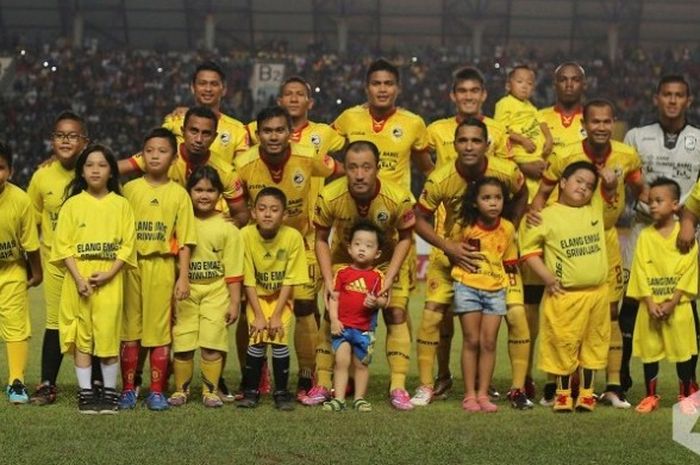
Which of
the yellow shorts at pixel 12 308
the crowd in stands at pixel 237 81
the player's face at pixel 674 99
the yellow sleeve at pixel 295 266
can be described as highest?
the crowd in stands at pixel 237 81

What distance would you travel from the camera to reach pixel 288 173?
781 cm

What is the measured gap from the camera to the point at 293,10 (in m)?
40.2

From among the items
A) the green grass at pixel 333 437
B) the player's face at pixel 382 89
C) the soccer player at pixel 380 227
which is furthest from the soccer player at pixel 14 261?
the player's face at pixel 382 89

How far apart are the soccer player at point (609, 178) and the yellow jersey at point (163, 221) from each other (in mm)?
2554

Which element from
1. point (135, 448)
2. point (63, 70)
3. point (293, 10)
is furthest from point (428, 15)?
point (135, 448)

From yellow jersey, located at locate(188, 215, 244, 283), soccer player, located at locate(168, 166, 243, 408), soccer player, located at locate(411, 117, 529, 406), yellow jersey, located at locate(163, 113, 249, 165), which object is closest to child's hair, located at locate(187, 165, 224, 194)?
soccer player, located at locate(168, 166, 243, 408)

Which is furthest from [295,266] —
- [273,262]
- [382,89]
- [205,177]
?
[382,89]

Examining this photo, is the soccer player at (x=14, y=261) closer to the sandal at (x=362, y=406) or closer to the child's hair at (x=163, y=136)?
the child's hair at (x=163, y=136)

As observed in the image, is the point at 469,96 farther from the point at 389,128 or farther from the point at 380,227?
the point at 380,227

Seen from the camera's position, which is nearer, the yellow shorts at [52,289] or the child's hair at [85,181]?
the child's hair at [85,181]

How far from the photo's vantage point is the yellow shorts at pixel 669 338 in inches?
296

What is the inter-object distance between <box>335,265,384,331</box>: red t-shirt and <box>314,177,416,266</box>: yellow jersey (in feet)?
1.04

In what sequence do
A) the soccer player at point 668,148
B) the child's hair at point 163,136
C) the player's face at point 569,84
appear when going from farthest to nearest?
the player's face at point 569,84
the soccer player at point 668,148
the child's hair at point 163,136

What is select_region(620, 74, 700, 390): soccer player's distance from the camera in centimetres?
789
